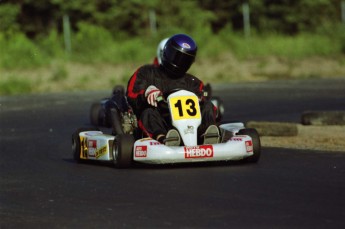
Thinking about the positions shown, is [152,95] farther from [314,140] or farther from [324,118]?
[324,118]

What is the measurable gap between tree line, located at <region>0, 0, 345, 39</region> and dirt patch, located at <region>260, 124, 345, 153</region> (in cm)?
2082

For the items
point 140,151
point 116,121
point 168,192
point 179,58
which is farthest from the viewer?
point 116,121

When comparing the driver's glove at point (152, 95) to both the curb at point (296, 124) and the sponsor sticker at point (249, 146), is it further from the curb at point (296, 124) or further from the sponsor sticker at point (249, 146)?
the curb at point (296, 124)

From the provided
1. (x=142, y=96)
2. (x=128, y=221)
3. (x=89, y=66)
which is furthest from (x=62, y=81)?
(x=128, y=221)

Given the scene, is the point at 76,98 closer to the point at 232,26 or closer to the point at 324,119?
the point at 324,119

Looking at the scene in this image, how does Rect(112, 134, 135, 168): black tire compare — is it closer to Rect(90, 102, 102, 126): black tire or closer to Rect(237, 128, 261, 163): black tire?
Rect(237, 128, 261, 163): black tire

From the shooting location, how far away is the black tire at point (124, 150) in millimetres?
9844

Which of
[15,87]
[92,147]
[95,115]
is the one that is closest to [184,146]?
[92,147]

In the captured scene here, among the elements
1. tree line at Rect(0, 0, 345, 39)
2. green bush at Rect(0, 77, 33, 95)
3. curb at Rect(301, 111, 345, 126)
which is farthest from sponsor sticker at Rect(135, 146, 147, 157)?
tree line at Rect(0, 0, 345, 39)

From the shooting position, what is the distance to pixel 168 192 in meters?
8.12

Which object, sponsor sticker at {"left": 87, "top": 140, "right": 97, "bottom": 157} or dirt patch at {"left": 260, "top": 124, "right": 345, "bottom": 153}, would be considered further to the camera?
dirt patch at {"left": 260, "top": 124, "right": 345, "bottom": 153}

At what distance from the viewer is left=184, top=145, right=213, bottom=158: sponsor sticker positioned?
379 inches

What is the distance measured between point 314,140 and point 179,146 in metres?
2.85

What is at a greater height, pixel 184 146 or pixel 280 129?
pixel 184 146
